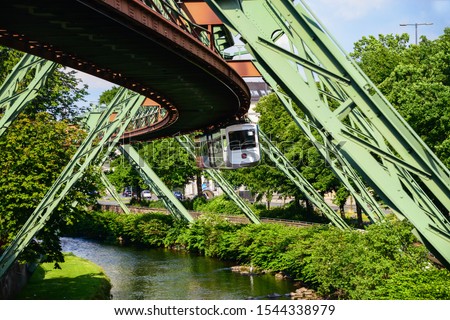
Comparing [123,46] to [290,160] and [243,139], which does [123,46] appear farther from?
[290,160]

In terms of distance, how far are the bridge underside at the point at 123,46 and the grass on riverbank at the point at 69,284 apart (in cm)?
822

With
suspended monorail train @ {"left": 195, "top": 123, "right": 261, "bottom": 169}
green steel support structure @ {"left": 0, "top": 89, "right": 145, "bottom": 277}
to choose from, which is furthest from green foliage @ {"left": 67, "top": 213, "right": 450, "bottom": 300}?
green steel support structure @ {"left": 0, "top": 89, "right": 145, "bottom": 277}

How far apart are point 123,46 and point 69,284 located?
12.9 meters

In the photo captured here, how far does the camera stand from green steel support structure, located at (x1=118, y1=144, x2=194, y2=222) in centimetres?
4803

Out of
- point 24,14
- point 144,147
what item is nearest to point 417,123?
point 24,14

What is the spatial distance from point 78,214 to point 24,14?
11846 millimetres

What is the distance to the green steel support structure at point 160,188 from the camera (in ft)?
158

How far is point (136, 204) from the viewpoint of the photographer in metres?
76.4

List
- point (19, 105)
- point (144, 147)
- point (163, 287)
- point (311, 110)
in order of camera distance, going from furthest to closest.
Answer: point (144, 147)
point (163, 287)
point (19, 105)
point (311, 110)

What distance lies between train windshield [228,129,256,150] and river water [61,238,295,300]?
657 centimetres

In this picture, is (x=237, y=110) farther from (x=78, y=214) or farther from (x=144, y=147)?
(x=144, y=147)

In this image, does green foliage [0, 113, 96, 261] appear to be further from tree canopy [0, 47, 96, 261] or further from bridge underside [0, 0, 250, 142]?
bridge underside [0, 0, 250, 142]

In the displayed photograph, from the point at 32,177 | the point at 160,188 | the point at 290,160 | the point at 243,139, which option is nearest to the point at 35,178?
the point at 32,177

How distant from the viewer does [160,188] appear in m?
48.9
